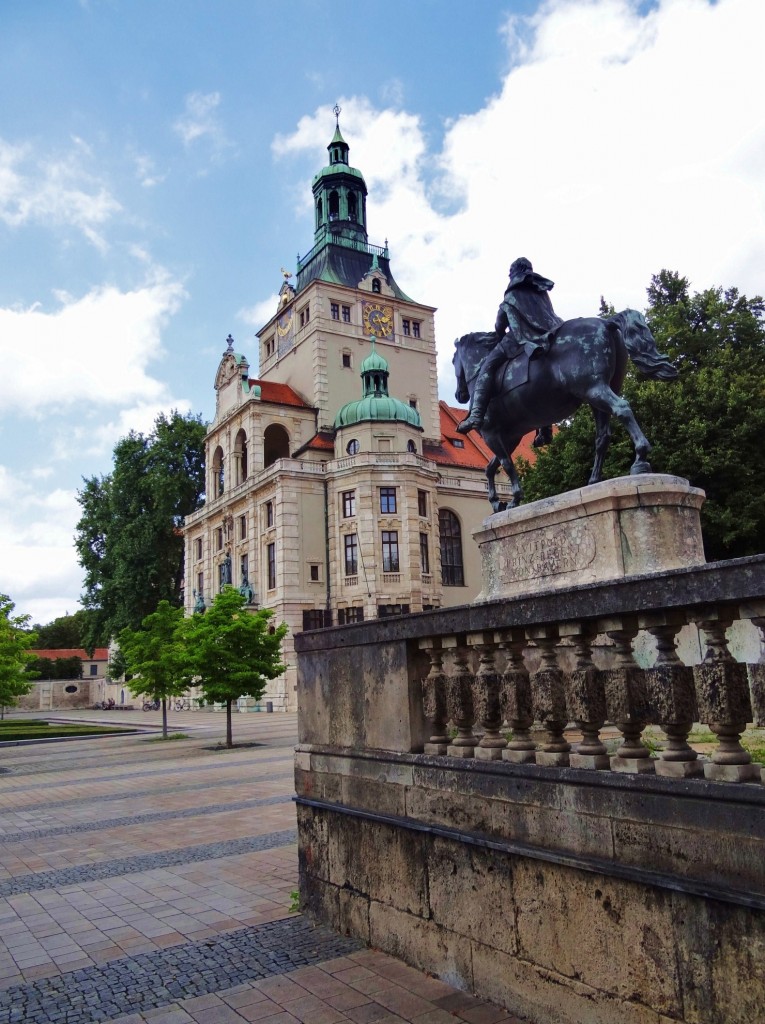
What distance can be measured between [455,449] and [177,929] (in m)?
49.3

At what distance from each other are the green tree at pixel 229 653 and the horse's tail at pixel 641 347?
1417 cm

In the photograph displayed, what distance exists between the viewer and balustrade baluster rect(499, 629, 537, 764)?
406 cm

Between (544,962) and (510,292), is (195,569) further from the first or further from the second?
(544,962)

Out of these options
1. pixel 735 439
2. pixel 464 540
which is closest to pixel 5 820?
pixel 735 439

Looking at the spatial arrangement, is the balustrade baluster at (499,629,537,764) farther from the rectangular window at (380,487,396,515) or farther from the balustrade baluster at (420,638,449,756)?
the rectangular window at (380,487,396,515)

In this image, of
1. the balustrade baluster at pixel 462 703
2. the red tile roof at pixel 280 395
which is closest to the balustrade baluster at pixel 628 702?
the balustrade baluster at pixel 462 703

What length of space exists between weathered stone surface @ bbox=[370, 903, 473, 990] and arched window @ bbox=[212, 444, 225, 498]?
49.9m

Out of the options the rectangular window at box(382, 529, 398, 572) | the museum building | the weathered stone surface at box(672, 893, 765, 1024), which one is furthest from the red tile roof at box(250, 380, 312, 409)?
the weathered stone surface at box(672, 893, 765, 1024)

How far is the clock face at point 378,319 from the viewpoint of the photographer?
5188 centimetres

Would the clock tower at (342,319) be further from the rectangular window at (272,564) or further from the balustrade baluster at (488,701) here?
the balustrade baluster at (488,701)

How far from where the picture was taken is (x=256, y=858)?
7.77 m

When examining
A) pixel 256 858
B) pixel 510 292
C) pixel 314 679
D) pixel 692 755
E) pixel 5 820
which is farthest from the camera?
pixel 5 820

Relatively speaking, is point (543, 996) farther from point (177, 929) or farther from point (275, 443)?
point (275, 443)

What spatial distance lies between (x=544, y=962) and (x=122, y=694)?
233 ft
